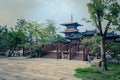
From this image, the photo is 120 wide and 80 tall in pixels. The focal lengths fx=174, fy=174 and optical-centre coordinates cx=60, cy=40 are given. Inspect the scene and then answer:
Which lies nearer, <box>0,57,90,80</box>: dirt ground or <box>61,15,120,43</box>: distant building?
<box>0,57,90,80</box>: dirt ground

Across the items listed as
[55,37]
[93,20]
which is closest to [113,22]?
[93,20]

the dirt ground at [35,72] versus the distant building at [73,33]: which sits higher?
the distant building at [73,33]

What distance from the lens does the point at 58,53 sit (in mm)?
29000

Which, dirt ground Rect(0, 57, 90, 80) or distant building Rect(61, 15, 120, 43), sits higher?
distant building Rect(61, 15, 120, 43)

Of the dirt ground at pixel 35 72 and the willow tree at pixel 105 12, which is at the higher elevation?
the willow tree at pixel 105 12

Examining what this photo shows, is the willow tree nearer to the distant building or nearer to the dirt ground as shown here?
the dirt ground

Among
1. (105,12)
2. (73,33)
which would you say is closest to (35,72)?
(105,12)

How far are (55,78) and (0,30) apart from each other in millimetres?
30127

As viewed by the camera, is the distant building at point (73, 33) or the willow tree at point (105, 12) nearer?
the willow tree at point (105, 12)

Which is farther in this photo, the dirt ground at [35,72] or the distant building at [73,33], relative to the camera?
the distant building at [73,33]

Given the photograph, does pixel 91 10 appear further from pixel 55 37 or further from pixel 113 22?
pixel 55 37

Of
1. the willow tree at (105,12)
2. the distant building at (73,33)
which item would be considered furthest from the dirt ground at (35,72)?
the distant building at (73,33)

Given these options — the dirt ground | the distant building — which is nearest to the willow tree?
the dirt ground

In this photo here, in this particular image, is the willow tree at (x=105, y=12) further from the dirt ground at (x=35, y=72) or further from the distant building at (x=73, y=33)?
the distant building at (x=73, y=33)
